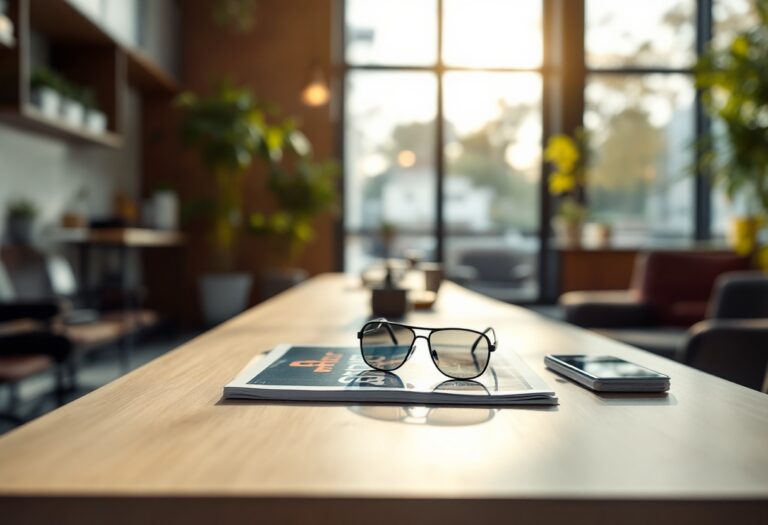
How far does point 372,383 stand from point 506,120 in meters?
5.97

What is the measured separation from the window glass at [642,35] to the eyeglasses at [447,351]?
6.15 meters

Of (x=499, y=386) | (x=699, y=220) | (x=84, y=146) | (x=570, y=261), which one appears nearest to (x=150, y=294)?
→ (x=84, y=146)

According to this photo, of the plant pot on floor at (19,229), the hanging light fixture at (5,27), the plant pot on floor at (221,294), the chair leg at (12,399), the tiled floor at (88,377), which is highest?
the hanging light fixture at (5,27)

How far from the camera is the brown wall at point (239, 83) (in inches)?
241

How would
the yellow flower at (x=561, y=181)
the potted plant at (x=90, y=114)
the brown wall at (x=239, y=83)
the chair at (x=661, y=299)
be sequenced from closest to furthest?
the chair at (x=661, y=299) → the potted plant at (x=90, y=114) → the yellow flower at (x=561, y=181) → the brown wall at (x=239, y=83)

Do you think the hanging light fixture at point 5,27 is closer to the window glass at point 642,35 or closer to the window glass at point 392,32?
the window glass at point 392,32

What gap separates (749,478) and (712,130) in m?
6.75

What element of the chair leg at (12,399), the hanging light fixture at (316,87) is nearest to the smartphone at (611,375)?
the chair leg at (12,399)

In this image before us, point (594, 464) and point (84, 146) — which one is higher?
point (84, 146)

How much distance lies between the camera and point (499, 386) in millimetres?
869

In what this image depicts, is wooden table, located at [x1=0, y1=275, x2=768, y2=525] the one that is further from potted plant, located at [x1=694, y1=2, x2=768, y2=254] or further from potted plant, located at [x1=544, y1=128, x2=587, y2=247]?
potted plant, located at [x1=544, y1=128, x2=587, y2=247]

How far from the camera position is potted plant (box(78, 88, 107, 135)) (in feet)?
13.0

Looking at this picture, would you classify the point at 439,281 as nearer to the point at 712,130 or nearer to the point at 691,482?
the point at 691,482

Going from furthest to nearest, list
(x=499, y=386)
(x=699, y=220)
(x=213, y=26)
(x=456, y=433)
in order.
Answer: (x=699, y=220), (x=213, y=26), (x=499, y=386), (x=456, y=433)
